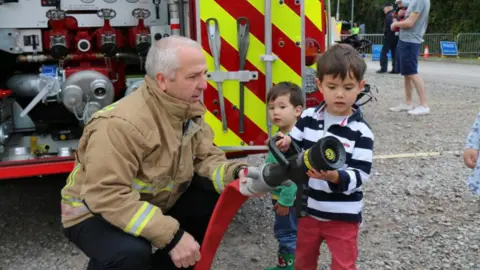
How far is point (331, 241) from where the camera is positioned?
2.56 m

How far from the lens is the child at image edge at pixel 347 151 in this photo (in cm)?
242

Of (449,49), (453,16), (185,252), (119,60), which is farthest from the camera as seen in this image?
(453,16)

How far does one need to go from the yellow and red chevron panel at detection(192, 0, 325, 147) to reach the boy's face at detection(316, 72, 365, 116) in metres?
1.31

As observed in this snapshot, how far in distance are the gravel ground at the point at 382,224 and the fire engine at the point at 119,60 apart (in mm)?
550

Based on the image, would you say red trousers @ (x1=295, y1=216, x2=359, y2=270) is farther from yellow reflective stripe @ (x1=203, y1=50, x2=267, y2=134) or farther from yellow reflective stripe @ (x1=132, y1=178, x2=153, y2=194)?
yellow reflective stripe @ (x1=203, y1=50, x2=267, y2=134)

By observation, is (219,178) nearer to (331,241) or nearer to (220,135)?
(331,241)

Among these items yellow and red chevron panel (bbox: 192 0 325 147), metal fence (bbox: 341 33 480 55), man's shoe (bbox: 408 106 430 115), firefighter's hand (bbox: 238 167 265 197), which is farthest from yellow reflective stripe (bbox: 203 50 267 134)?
metal fence (bbox: 341 33 480 55)

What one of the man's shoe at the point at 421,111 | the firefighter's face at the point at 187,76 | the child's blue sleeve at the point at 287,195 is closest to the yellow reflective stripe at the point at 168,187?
the firefighter's face at the point at 187,76

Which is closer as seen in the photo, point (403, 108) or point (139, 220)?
point (139, 220)

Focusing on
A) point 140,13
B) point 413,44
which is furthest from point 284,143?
point 413,44

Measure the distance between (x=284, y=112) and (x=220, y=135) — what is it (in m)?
0.70

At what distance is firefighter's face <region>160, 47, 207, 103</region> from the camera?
2.47 meters

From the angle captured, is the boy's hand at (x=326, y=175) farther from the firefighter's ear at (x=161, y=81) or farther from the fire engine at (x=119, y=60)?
the fire engine at (x=119, y=60)

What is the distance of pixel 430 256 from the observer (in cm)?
347
